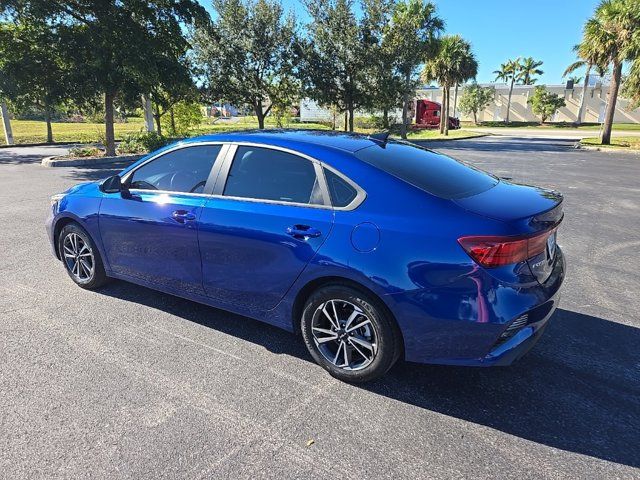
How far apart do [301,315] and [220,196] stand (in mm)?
1112

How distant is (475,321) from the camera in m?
2.54

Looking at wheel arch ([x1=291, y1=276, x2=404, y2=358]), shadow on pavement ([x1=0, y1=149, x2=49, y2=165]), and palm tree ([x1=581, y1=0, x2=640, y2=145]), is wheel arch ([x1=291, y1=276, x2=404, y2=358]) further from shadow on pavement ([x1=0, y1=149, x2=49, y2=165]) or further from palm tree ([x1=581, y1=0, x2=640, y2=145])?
palm tree ([x1=581, y1=0, x2=640, y2=145])

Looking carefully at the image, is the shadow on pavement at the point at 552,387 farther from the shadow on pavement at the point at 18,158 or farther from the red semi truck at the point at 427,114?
the red semi truck at the point at 427,114

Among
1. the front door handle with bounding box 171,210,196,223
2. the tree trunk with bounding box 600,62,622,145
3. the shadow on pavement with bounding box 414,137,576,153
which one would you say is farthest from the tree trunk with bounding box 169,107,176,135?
the tree trunk with bounding box 600,62,622,145

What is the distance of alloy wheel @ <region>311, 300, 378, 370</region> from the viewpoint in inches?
115

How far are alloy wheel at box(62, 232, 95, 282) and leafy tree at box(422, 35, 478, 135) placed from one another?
3656 cm

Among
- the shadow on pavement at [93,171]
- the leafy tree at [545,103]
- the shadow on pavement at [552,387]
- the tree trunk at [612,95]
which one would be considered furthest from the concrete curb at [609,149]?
the leafy tree at [545,103]

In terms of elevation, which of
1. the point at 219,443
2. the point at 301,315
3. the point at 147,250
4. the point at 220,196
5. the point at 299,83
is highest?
the point at 299,83

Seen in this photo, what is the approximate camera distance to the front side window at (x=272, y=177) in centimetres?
314

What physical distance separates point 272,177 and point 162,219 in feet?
3.50

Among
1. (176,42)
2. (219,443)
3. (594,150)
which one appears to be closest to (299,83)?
(176,42)

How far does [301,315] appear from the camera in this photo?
127 inches

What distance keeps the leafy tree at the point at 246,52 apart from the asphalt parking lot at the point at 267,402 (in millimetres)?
23724

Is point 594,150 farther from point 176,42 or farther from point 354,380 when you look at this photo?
point 354,380
